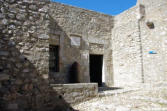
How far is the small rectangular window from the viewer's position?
23.1 ft

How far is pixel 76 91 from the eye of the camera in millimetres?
4473

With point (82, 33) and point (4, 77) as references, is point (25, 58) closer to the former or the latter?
point (4, 77)

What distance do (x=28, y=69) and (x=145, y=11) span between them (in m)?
6.24

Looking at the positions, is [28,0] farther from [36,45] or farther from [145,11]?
[145,11]

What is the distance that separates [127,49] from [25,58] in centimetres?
552

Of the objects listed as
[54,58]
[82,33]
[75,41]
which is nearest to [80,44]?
[75,41]

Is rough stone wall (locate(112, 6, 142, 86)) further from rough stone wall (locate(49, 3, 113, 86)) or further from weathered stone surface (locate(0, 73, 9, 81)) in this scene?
weathered stone surface (locate(0, 73, 9, 81))

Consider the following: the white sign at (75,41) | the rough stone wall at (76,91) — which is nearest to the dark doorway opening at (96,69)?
the white sign at (75,41)

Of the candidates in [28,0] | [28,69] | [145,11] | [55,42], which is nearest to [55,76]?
[55,42]

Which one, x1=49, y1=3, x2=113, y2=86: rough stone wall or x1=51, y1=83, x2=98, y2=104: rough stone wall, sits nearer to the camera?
x1=51, y1=83, x2=98, y2=104: rough stone wall

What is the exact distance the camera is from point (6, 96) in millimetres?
3270

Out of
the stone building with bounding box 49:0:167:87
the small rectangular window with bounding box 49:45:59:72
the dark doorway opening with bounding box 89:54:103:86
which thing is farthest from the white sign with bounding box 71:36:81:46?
the dark doorway opening with bounding box 89:54:103:86

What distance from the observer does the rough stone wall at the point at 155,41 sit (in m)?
6.58

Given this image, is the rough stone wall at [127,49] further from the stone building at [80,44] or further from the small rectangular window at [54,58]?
the small rectangular window at [54,58]
